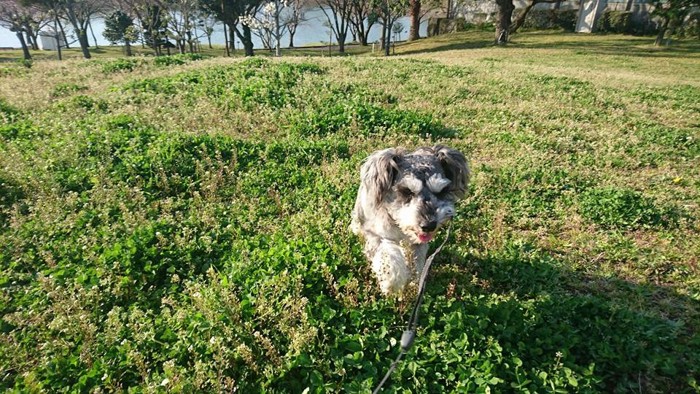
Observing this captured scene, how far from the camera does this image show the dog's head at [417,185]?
4.30 metres

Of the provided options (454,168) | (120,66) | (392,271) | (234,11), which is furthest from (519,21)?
(392,271)

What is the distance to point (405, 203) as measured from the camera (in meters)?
4.58

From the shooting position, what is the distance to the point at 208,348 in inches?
149

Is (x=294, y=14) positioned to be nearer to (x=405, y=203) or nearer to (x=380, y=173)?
(x=380, y=173)

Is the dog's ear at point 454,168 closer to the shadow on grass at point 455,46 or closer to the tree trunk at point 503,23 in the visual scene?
the tree trunk at point 503,23

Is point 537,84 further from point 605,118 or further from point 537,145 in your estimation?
Result: point 537,145

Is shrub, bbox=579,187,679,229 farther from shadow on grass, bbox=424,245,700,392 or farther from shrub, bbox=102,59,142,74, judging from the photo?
shrub, bbox=102,59,142,74

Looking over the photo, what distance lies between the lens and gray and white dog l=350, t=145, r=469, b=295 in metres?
4.35

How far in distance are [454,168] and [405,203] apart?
2.85 feet

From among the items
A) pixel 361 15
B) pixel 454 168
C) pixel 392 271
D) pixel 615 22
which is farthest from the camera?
pixel 361 15

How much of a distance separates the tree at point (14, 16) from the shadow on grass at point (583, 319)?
67.8 meters

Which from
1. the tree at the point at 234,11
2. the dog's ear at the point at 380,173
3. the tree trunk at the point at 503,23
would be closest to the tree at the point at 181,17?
the tree at the point at 234,11

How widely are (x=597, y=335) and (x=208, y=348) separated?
3.81 meters

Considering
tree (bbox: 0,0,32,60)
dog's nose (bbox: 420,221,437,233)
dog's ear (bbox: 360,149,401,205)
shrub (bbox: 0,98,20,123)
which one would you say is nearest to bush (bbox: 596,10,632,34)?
dog's ear (bbox: 360,149,401,205)
